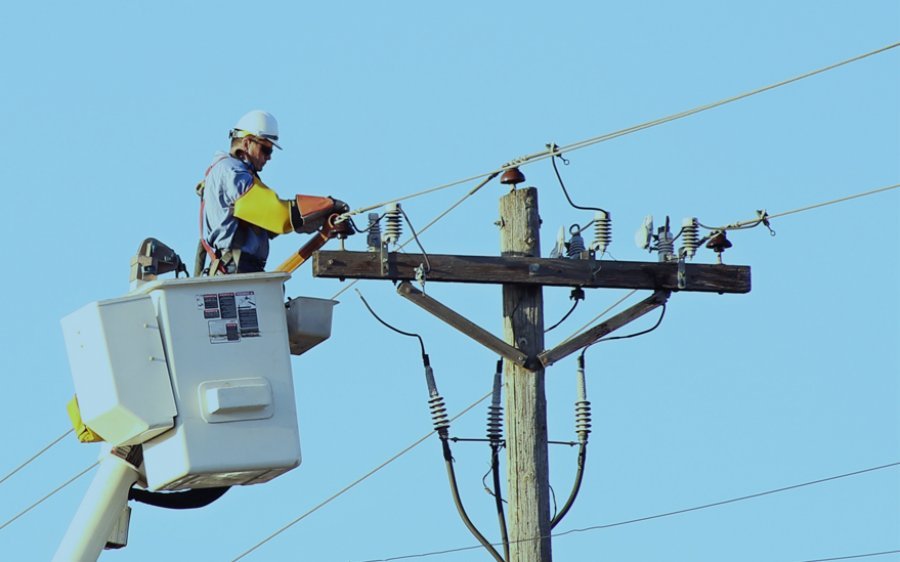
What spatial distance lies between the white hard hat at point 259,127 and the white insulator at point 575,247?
1.65 meters

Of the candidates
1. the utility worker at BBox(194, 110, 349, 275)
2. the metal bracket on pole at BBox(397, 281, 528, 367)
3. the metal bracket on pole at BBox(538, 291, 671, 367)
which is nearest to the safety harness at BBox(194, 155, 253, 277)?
the utility worker at BBox(194, 110, 349, 275)

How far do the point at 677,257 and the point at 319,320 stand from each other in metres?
2.12

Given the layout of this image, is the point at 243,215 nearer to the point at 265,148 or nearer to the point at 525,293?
the point at 265,148

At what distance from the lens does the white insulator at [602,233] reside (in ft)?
43.5

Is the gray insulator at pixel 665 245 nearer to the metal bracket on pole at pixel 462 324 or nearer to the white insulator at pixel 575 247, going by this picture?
the white insulator at pixel 575 247

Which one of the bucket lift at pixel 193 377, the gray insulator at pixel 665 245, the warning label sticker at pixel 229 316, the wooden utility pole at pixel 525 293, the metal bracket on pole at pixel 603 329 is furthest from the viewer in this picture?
the gray insulator at pixel 665 245

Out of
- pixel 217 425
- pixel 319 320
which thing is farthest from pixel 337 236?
pixel 217 425

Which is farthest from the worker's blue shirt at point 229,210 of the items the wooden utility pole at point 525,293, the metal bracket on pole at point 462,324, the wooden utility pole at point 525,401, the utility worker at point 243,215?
the wooden utility pole at point 525,401

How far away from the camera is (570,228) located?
1331 centimetres

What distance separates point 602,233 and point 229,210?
2.08 metres

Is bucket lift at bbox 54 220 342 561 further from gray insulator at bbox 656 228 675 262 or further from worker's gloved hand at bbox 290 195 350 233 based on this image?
gray insulator at bbox 656 228 675 262

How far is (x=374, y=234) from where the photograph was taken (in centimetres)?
1275

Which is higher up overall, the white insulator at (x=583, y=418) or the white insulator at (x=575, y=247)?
the white insulator at (x=575, y=247)

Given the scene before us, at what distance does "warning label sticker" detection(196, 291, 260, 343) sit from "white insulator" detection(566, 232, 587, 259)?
1.96 metres
